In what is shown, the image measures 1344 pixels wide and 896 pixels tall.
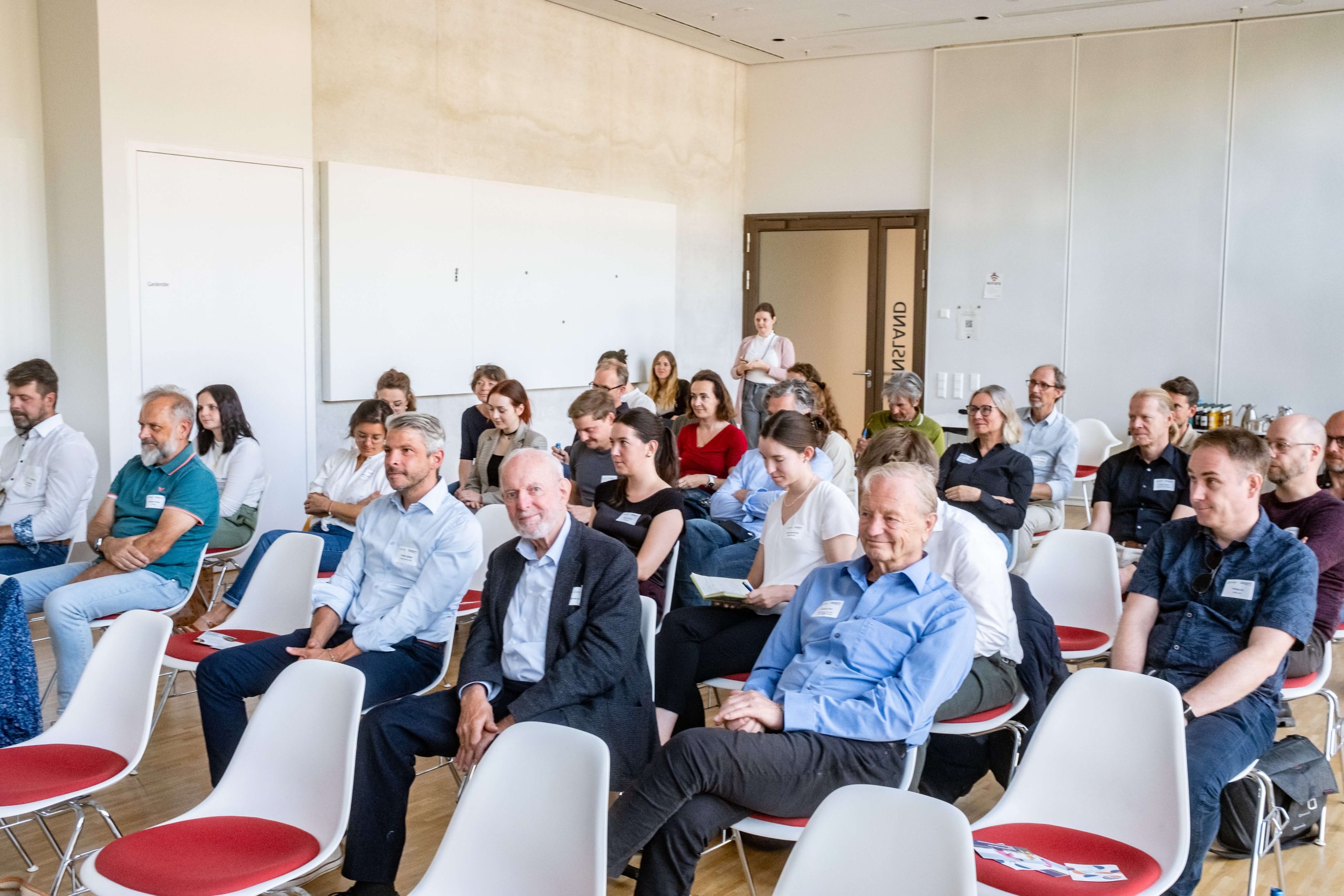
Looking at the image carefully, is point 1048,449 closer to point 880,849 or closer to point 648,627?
point 648,627

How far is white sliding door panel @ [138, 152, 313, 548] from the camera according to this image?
697 centimetres

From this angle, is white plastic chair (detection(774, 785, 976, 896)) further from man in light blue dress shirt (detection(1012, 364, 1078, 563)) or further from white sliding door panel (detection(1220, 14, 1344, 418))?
white sliding door panel (detection(1220, 14, 1344, 418))

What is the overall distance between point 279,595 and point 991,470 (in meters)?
3.33

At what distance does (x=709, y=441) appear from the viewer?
21.4 feet

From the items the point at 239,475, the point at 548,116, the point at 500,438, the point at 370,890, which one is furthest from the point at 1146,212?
the point at 370,890

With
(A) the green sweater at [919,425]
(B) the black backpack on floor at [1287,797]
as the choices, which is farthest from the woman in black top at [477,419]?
(B) the black backpack on floor at [1287,797]

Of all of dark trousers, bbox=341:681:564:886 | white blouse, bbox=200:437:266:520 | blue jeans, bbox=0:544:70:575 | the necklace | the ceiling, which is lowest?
dark trousers, bbox=341:681:564:886

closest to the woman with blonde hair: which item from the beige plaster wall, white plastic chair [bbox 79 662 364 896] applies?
the beige plaster wall

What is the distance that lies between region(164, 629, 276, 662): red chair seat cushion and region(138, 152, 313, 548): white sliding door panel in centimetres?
268

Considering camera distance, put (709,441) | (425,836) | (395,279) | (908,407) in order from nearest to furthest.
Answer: (425,836), (709,441), (908,407), (395,279)

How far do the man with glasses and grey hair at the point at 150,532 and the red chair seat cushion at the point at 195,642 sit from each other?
0.37 m

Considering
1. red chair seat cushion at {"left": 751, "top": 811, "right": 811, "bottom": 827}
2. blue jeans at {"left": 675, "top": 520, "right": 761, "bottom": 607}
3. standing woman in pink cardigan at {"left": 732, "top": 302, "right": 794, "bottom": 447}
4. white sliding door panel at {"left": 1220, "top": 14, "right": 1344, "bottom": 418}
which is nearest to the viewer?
red chair seat cushion at {"left": 751, "top": 811, "right": 811, "bottom": 827}

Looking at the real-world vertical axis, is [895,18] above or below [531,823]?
above

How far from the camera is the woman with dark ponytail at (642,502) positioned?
14.3 feet
